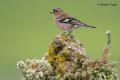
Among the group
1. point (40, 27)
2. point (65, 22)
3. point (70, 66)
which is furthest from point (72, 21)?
point (40, 27)

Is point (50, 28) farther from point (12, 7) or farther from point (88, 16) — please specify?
point (12, 7)

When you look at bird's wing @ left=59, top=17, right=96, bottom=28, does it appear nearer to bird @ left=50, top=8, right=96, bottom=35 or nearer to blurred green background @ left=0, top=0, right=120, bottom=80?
bird @ left=50, top=8, right=96, bottom=35

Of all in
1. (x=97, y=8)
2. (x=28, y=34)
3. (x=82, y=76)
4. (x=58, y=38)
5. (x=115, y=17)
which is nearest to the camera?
(x=82, y=76)

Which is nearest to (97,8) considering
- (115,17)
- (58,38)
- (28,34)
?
(115,17)

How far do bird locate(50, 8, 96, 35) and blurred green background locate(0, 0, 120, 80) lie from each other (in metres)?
6.92

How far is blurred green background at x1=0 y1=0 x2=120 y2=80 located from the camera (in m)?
22.8

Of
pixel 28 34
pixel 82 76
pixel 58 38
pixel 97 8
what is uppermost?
pixel 97 8

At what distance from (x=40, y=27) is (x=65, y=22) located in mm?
16997

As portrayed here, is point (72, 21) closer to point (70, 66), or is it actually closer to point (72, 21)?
point (72, 21)

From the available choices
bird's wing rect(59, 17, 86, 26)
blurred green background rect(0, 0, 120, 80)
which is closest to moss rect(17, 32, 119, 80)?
bird's wing rect(59, 17, 86, 26)

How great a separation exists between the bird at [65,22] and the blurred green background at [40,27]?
6918mm

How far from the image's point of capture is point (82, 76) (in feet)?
27.9

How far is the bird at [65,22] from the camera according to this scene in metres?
11.4

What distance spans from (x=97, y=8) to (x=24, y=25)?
4632 mm
